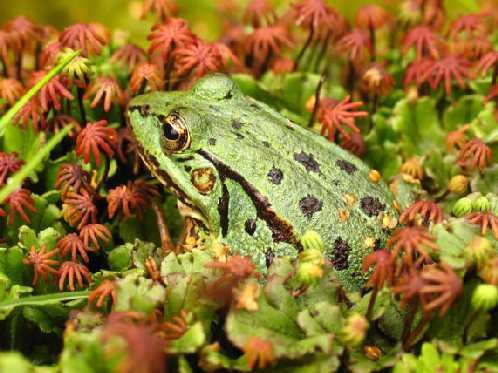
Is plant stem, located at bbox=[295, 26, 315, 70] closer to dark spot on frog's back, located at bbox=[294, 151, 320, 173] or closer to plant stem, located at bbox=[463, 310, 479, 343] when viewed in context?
dark spot on frog's back, located at bbox=[294, 151, 320, 173]

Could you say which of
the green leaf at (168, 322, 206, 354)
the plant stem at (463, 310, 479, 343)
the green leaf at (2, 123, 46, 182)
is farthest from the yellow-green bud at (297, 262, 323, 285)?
the green leaf at (2, 123, 46, 182)

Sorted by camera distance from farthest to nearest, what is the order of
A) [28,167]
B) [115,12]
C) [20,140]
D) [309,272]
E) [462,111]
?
[115,12]
[462,111]
[20,140]
[309,272]
[28,167]

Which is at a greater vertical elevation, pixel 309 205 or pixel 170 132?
pixel 170 132

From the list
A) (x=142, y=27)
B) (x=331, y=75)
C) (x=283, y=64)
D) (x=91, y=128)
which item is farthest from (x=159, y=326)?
(x=142, y=27)

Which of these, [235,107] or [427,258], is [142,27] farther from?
[427,258]

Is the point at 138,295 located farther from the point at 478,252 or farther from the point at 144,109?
the point at 478,252

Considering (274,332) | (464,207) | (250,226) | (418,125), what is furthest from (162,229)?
(418,125)

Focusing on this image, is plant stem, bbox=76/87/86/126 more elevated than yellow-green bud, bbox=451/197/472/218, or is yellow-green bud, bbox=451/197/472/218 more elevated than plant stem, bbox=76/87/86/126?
plant stem, bbox=76/87/86/126

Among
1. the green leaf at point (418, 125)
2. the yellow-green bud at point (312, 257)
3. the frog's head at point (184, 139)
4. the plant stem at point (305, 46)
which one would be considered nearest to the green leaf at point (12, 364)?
the yellow-green bud at point (312, 257)

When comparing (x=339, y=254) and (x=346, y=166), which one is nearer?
(x=339, y=254)
